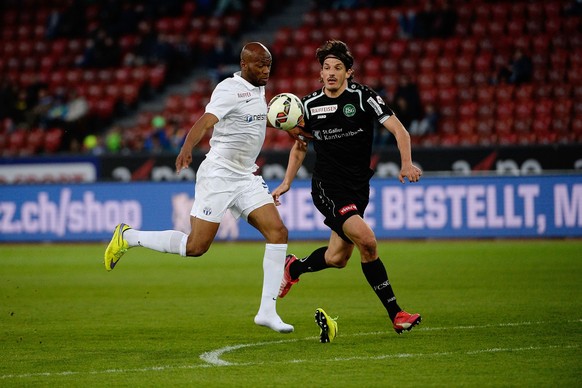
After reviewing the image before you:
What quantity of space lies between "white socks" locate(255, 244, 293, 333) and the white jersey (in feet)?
2.35

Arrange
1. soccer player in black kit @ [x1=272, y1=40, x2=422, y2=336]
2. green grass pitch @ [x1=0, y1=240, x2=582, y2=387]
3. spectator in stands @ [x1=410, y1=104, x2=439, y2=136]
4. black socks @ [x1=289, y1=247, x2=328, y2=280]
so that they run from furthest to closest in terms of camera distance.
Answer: spectator in stands @ [x1=410, y1=104, x2=439, y2=136]
black socks @ [x1=289, y1=247, x2=328, y2=280]
soccer player in black kit @ [x1=272, y1=40, x2=422, y2=336]
green grass pitch @ [x1=0, y1=240, x2=582, y2=387]

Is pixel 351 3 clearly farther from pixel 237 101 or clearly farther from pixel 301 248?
pixel 237 101

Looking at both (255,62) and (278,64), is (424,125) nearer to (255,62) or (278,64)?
(278,64)

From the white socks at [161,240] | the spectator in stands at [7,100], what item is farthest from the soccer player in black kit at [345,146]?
the spectator in stands at [7,100]

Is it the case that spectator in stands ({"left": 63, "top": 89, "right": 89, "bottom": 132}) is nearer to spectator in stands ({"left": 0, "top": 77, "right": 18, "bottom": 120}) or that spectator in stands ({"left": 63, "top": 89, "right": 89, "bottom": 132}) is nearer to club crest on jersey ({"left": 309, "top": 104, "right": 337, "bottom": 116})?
spectator in stands ({"left": 0, "top": 77, "right": 18, "bottom": 120})

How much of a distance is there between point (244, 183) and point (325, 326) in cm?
145

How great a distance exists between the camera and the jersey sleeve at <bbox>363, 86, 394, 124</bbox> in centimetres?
829

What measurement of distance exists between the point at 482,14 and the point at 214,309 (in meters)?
15.8

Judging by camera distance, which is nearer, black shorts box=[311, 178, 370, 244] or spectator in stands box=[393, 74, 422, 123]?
black shorts box=[311, 178, 370, 244]

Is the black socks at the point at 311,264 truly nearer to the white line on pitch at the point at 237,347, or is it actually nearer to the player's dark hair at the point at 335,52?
the white line on pitch at the point at 237,347

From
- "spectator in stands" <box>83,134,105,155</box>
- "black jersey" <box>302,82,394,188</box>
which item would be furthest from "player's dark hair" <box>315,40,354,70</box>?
"spectator in stands" <box>83,134,105,155</box>

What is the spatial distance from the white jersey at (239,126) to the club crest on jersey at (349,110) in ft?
2.14

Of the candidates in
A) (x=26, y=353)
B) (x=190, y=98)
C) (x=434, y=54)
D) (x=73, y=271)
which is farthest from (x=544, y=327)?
(x=190, y=98)

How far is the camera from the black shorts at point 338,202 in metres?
8.45
